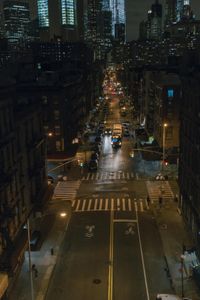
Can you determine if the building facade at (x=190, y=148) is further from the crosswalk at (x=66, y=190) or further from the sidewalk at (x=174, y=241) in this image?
the crosswalk at (x=66, y=190)

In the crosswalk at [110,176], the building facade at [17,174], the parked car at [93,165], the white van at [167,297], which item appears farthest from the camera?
the parked car at [93,165]

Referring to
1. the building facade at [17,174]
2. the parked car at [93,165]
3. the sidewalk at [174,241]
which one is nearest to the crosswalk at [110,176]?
the parked car at [93,165]

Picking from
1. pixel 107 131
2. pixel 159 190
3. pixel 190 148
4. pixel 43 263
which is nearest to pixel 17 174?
pixel 43 263

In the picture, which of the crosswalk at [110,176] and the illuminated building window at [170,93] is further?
the illuminated building window at [170,93]

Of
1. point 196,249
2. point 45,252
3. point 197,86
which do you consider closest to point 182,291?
point 196,249

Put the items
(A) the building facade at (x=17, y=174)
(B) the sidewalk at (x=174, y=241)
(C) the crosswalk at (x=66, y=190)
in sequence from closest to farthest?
(A) the building facade at (x=17, y=174), (B) the sidewalk at (x=174, y=241), (C) the crosswalk at (x=66, y=190)

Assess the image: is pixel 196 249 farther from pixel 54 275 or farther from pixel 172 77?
pixel 172 77

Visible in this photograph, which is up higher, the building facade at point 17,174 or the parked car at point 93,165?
the building facade at point 17,174
